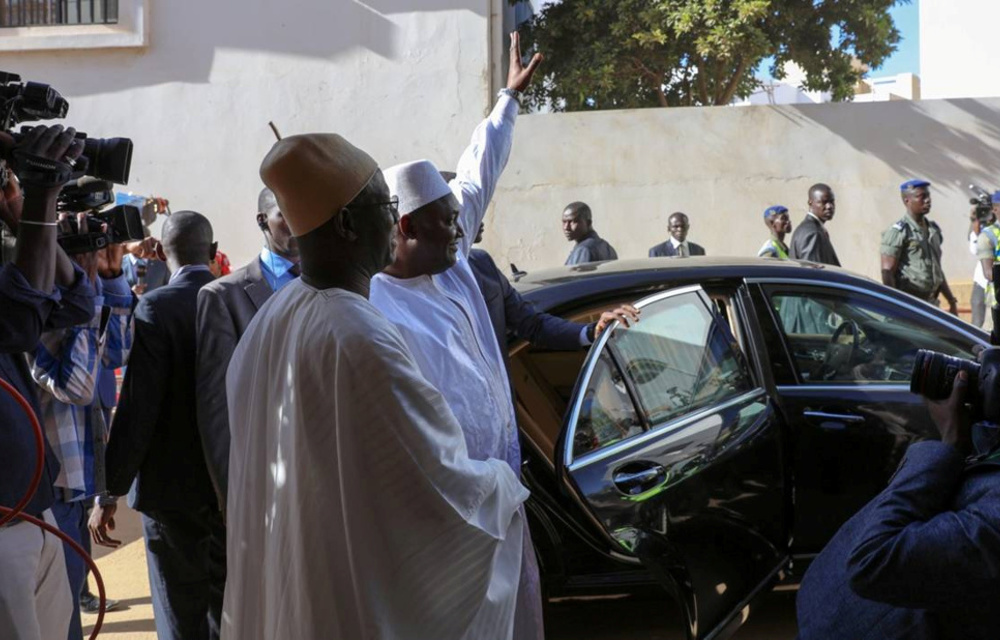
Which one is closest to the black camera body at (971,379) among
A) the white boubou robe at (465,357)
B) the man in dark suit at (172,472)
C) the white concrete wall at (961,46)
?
the white boubou robe at (465,357)

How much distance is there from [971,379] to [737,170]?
459 inches

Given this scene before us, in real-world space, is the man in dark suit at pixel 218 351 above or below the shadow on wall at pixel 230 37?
below

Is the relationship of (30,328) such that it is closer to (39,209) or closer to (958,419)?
(39,209)

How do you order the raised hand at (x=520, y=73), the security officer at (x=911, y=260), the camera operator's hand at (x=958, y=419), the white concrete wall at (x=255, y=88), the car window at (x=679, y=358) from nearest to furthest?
the camera operator's hand at (x=958, y=419)
the raised hand at (x=520, y=73)
the car window at (x=679, y=358)
the security officer at (x=911, y=260)
the white concrete wall at (x=255, y=88)

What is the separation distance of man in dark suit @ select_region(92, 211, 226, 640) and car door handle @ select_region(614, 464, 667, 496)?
53.8 inches

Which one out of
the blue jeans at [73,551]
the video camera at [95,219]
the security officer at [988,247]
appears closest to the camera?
the video camera at [95,219]

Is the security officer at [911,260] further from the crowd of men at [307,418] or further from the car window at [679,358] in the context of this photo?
the crowd of men at [307,418]

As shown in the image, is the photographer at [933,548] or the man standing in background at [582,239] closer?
the photographer at [933,548]

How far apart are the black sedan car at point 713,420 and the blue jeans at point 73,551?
4.90ft

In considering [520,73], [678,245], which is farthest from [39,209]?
[678,245]

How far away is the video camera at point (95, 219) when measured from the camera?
122 inches

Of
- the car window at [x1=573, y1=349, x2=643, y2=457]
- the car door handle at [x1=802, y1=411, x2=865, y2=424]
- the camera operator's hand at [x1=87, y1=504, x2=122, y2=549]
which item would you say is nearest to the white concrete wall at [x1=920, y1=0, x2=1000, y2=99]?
the car door handle at [x1=802, y1=411, x2=865, y2=424]

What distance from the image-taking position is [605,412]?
4129 millimetres

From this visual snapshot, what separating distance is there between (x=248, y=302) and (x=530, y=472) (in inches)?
44.5
